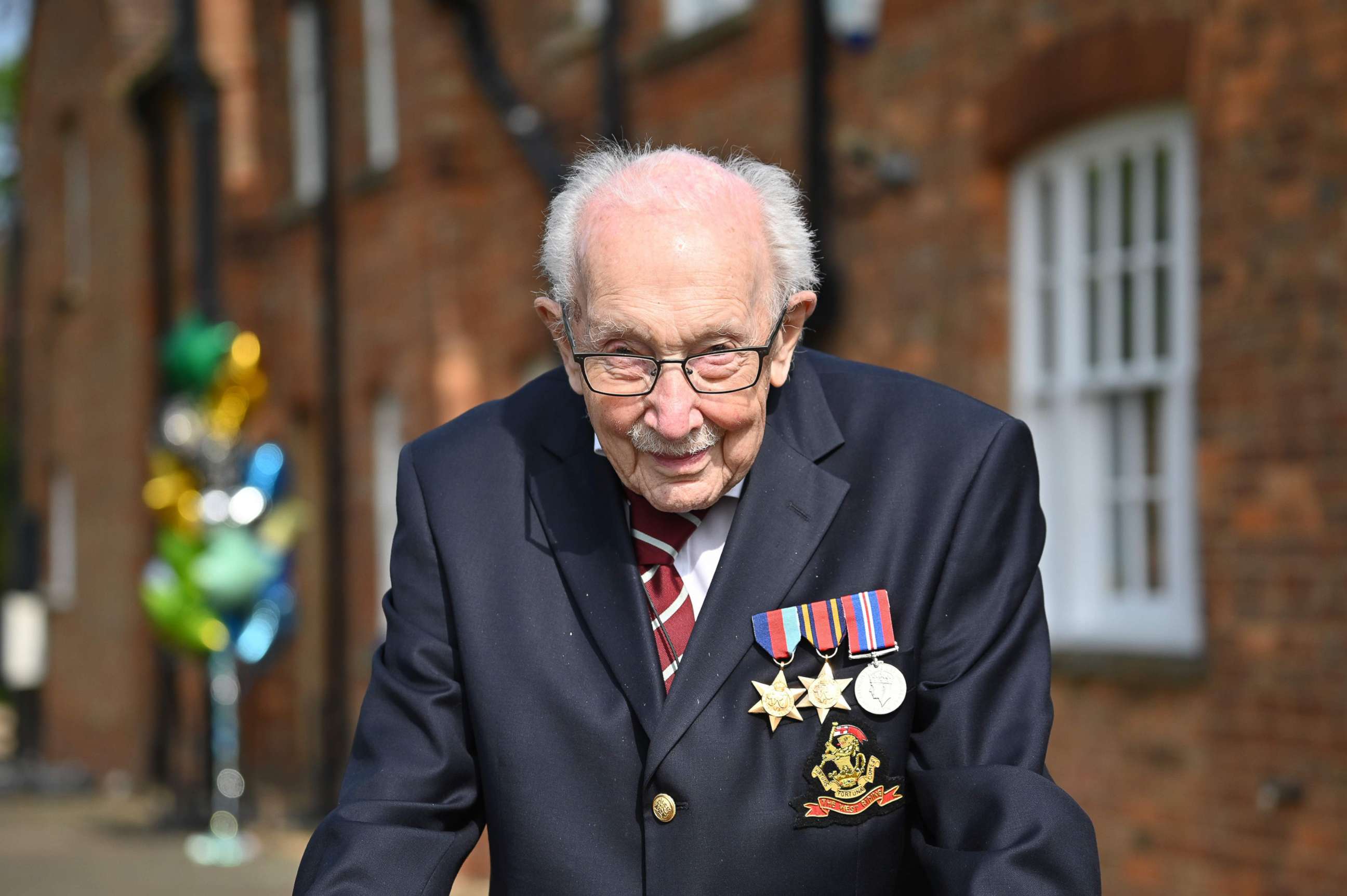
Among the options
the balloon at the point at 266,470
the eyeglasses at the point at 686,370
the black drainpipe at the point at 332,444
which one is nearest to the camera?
the eyeglasses at the point at 686,370

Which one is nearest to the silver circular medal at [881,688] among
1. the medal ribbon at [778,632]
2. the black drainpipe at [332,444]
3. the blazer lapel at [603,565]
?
the medal ribbon at [778,632]

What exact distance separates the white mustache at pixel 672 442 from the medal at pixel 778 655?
0.26 metres

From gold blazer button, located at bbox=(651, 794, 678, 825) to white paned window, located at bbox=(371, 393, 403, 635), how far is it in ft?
34.6

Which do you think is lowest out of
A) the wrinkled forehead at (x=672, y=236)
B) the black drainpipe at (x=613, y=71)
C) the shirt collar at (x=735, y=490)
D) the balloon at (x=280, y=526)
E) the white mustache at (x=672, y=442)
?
the balloon at (x=280, y=526)

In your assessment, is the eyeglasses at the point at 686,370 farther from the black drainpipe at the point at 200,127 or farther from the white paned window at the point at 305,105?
the white paned window at the point at 305,105

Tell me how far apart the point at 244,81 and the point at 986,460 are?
45.9 feet

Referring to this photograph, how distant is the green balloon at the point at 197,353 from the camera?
11.5 metres

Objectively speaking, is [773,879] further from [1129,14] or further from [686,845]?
[1129,14]

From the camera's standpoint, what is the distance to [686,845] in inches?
96.3

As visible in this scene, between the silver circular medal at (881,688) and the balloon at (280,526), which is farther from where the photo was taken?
the balloon at (280,526)

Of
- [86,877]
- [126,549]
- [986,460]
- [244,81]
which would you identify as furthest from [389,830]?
[126,549]

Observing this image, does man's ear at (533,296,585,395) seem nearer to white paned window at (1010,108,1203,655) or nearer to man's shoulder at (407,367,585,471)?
man's shoulder at (407,367,585,471)

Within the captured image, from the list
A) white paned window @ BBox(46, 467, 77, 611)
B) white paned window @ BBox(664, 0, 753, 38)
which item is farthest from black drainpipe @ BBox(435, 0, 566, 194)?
white paned window @ BBox(46, 467, 77, 611)

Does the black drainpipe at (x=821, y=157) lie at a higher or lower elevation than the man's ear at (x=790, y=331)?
higher
